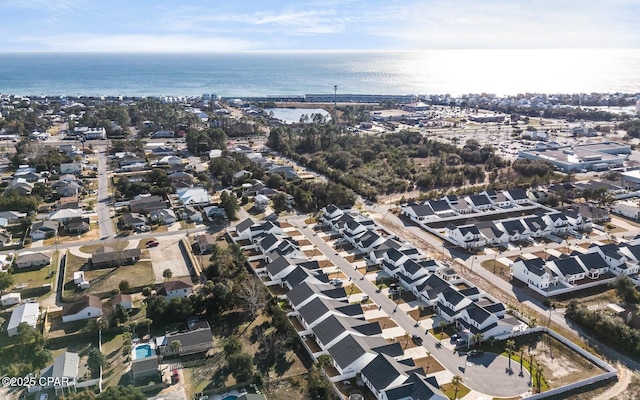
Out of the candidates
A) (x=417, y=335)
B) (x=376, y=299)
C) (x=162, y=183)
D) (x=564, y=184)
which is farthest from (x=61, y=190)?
(x=564, y=184)

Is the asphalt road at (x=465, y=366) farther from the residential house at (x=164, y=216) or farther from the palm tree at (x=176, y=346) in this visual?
the residential house at (x=164, y=216)

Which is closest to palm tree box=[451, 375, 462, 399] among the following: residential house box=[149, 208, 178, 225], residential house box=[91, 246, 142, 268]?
residential house box=[91, 246, 142, 268]

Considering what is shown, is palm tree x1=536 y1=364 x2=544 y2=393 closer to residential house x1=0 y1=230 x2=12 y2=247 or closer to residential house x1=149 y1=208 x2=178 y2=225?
residential house x1=149 y1=208 x2=178 y2=225

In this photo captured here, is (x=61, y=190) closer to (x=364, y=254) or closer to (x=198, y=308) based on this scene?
(x=198, y=308)

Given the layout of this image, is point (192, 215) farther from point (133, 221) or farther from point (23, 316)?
point (23, 316)

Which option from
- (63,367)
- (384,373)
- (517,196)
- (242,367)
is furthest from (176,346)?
(517,196)

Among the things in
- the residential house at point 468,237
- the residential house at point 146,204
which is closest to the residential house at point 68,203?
the residential house at point 146,204
